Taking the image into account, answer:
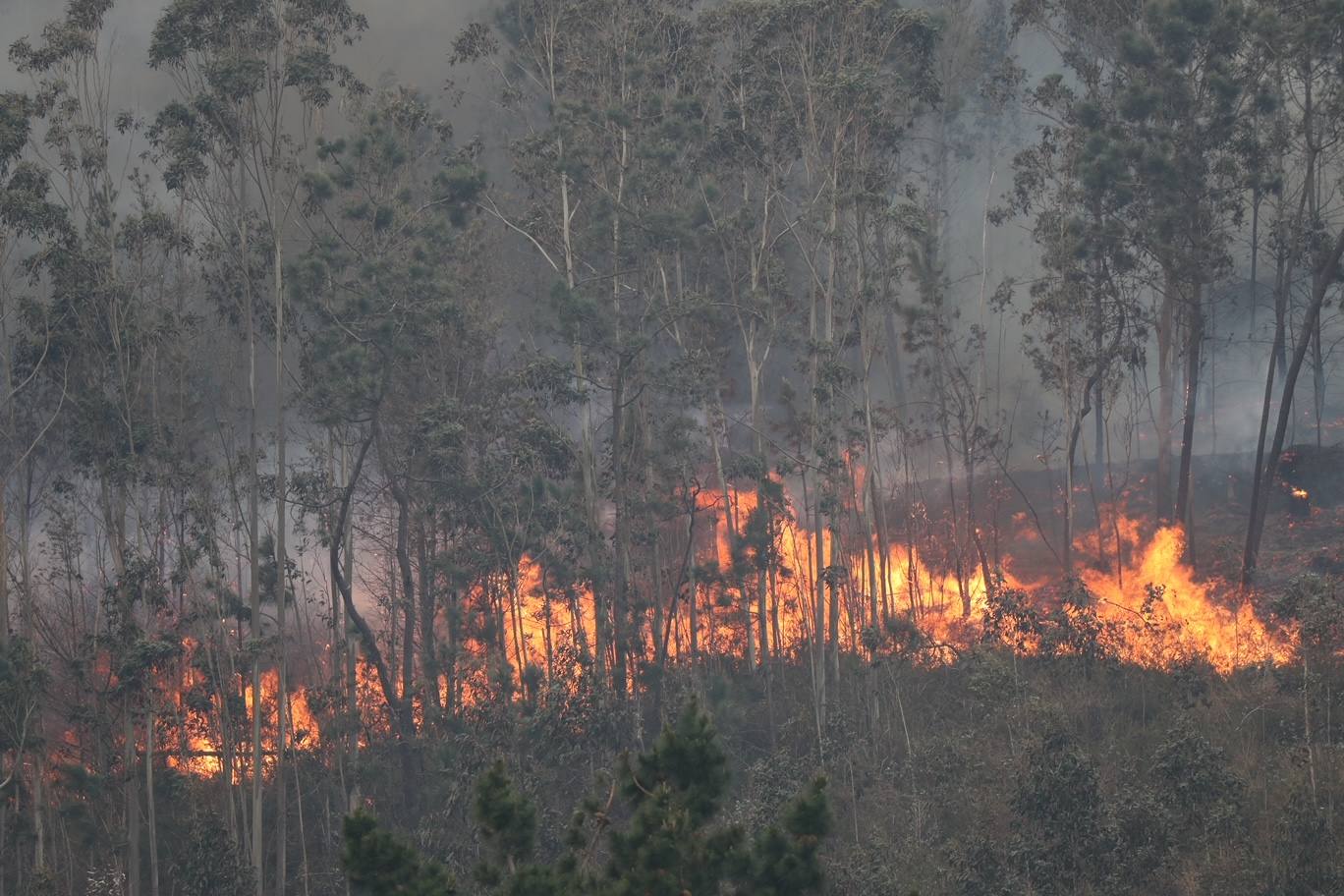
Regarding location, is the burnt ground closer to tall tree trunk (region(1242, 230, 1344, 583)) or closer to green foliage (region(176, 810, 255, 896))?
tall tree trunk (region(1242, 230, 1344, 583))

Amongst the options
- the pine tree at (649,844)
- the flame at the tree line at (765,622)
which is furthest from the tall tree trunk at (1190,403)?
the pine tree at (649,844)

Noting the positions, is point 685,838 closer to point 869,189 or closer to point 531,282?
point 869,189

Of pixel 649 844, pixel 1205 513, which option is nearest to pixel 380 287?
pixel 649 844

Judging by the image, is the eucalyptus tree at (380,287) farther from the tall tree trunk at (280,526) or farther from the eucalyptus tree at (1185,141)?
the eucalyptus tree at (1185,141)

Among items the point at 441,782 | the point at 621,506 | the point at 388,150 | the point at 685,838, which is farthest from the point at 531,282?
the point at 685,838

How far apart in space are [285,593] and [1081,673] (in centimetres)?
1860

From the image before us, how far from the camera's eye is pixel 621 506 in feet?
114

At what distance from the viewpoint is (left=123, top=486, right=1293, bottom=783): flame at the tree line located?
3119 centimetres

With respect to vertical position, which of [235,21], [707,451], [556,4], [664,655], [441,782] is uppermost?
[556,4]

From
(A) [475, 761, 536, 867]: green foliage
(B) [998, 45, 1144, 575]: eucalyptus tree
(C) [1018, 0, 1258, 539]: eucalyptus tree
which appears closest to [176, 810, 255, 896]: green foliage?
(A) [475, 761, 536, 867]: green foliage

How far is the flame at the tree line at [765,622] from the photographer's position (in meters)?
31.2

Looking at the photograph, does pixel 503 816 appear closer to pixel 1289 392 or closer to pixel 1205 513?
pixel 1289 392

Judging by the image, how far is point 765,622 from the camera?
119 ft

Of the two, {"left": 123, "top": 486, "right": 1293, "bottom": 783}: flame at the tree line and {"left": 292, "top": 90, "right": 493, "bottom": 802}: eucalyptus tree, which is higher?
{"left": 292, "top": 90, "right": 493, "bottom": 802}: eucalyptus tree
